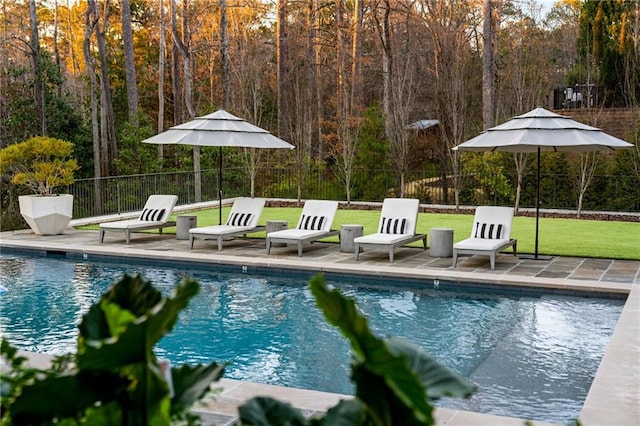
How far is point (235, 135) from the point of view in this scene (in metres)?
13.7

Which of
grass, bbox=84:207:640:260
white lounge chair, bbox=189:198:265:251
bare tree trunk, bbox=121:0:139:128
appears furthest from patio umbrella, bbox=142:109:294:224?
bare tree trunk, bbox=121:0:139:128


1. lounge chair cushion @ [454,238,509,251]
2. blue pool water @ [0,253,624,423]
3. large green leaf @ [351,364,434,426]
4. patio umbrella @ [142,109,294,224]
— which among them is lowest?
blue pool water @ [0,253,624,423]

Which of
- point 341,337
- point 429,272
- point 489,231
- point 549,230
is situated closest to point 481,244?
point 489,231

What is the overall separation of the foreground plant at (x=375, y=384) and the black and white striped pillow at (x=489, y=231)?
10.9 m

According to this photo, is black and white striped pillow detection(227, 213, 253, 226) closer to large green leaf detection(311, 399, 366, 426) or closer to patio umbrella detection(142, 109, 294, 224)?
patio umbrella detection(142, 109, 294, 224)

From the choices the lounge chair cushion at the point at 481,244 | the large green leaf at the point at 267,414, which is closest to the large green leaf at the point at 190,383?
the large green leaf at the point at 267,414

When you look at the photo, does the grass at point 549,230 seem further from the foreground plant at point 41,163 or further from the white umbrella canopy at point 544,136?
the white umbrella canopy at point 544,136

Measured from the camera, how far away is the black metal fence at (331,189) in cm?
1872

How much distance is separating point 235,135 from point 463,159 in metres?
9.25

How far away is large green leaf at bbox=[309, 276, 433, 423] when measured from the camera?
1.02 m

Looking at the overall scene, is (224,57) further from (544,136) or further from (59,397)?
(59,397)

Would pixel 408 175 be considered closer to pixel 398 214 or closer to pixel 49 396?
pixel 398 214

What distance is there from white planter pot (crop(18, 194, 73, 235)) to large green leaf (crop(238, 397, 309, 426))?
1450 cm

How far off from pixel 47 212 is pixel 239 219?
159 inches
